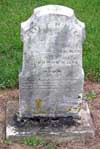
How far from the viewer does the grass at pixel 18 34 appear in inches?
305

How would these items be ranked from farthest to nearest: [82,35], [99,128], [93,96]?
[93,96] → [99,128] → [82,35]

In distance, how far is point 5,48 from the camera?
848 cm

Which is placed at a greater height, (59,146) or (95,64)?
(95,64)

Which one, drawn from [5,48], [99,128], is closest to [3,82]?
[5,48]

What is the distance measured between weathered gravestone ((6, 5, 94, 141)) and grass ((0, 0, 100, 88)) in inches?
44.9

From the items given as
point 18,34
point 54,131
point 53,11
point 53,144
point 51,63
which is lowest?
point 53,144

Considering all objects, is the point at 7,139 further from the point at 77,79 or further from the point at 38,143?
the point at 77,79

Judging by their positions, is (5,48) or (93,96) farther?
(5,48)

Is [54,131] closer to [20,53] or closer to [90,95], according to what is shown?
[90,95]

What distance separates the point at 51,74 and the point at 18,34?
2.87 metres

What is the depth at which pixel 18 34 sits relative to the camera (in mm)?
8906

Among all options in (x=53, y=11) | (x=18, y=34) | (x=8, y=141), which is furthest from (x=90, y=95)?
(x=18, y=34)

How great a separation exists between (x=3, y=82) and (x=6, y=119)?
1.00 meters

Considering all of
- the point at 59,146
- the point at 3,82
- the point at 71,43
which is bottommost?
the point at 59,146
